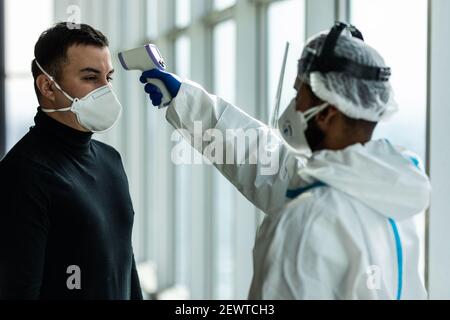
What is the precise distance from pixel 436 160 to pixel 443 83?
26 centimetres

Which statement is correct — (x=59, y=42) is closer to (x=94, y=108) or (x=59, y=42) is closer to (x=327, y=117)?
(x=94, y=108)

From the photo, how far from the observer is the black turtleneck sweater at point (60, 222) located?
1.72 metres

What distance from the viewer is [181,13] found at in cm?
546

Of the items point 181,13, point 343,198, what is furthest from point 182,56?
point 343,198

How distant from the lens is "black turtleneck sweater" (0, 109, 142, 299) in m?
1.72

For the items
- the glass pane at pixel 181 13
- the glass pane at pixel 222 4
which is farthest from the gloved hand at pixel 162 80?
the glass pane at pixel 181 13

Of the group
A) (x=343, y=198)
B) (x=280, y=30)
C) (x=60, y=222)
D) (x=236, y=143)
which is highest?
(x=280, y=30)

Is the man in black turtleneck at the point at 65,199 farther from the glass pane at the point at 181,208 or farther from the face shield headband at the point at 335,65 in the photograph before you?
the glass pane at the point at 181,208

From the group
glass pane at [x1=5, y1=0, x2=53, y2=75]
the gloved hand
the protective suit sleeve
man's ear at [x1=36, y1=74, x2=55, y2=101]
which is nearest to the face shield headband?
the protective suit sleeve

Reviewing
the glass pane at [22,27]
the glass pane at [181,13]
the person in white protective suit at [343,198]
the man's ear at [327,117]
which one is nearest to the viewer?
the person in white protective suit at [343,198]

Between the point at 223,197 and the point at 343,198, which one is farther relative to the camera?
the point at 223,197

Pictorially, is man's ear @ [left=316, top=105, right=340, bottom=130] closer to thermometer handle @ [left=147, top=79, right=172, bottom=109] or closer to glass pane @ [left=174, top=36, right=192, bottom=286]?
thermometer handle @ [left=147, top=79, right=172, bottom=109]

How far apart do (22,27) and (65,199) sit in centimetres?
641
